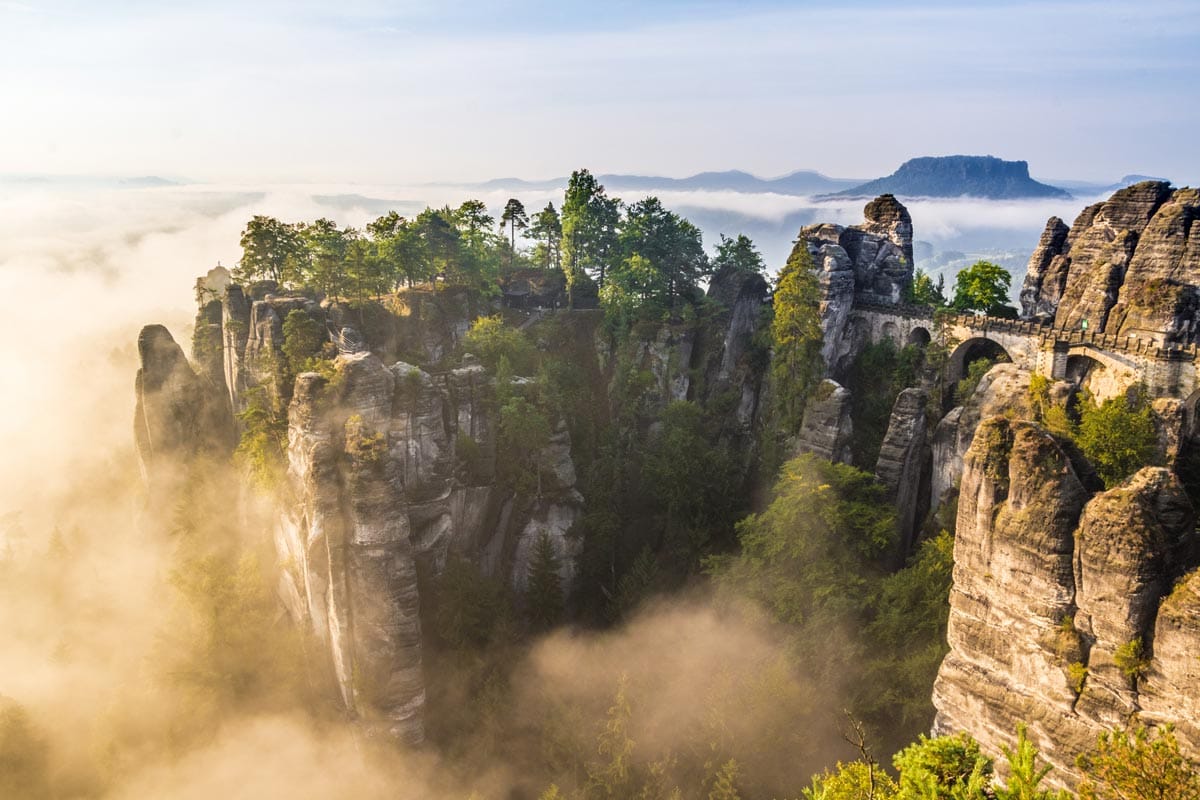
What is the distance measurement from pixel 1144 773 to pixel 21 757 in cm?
4910

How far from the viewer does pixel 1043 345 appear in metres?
43.6

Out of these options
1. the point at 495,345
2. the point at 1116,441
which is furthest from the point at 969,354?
the point at 495,345

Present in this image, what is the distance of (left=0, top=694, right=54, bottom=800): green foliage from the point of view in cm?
3875

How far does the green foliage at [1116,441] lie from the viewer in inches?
1375

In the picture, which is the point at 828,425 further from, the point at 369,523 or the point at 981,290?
the point at 369,523

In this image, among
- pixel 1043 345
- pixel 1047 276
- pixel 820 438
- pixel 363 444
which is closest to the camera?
pixel 363 444

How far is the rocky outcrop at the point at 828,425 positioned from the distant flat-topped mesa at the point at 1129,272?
14898 mm

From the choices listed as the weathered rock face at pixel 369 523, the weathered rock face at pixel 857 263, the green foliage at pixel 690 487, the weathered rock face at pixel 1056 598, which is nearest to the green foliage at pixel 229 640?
the weathered rock face at pixel 369 523

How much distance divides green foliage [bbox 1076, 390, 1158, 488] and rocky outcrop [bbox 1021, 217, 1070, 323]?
18773mm

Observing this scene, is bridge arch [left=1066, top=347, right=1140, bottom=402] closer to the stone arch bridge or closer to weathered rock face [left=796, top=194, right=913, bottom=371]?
the stone arch bridge

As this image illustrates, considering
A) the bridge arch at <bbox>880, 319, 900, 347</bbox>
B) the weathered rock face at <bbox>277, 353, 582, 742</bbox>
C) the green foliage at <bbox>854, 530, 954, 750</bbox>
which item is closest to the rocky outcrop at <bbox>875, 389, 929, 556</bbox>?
the green foliage at <bbox>854, 530, 954, 750</bbox>

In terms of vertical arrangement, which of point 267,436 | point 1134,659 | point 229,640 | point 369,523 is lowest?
point 229,640

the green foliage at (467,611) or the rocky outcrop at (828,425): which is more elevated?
the rocky outcrop at (828,425)

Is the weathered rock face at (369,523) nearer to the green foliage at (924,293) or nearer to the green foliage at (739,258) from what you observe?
the green foliage at (739,258)
